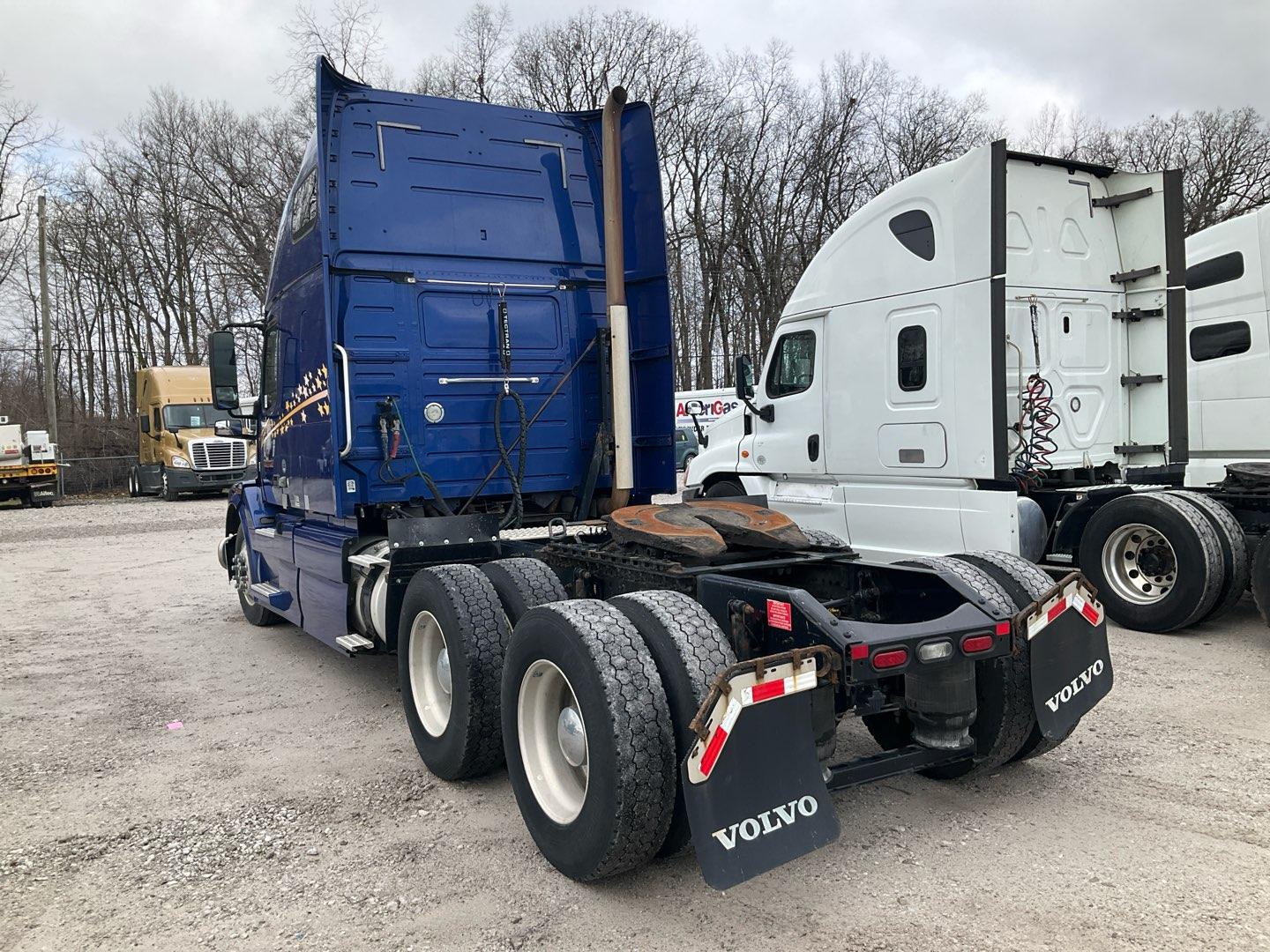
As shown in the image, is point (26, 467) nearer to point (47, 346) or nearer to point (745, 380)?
point (47, 346)

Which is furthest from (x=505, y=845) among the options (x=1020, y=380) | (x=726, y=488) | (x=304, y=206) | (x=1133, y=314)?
(x=1133, y=314)

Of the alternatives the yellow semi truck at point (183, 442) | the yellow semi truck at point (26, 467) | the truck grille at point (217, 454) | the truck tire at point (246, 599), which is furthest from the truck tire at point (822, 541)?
the yellow semi truck at point (26, 467)

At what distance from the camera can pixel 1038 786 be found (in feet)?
13.2

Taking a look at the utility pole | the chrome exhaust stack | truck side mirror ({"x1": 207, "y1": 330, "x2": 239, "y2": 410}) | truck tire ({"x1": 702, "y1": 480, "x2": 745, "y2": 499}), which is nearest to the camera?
the chrome exhaust stack

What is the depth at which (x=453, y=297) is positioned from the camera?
590cm

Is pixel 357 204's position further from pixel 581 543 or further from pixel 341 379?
pixel 581 543

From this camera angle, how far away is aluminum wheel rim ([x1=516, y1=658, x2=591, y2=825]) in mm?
3395

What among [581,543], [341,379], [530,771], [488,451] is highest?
[341,379]

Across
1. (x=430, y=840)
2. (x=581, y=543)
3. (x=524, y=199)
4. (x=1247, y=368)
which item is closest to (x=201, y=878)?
(x=430, y=840)

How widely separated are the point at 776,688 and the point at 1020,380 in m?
5.36

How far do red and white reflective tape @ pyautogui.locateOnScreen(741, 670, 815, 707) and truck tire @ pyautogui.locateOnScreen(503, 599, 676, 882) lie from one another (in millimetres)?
363

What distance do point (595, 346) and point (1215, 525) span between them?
4.73m

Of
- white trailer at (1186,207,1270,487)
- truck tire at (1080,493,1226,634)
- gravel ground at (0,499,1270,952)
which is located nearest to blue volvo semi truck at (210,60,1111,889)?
gravel ground at (0,499,1270,952)

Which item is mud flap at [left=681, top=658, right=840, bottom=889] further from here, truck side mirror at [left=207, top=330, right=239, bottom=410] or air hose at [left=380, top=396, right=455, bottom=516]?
truck side mirror at [left=207, top=330, right=239, bottom=410]
